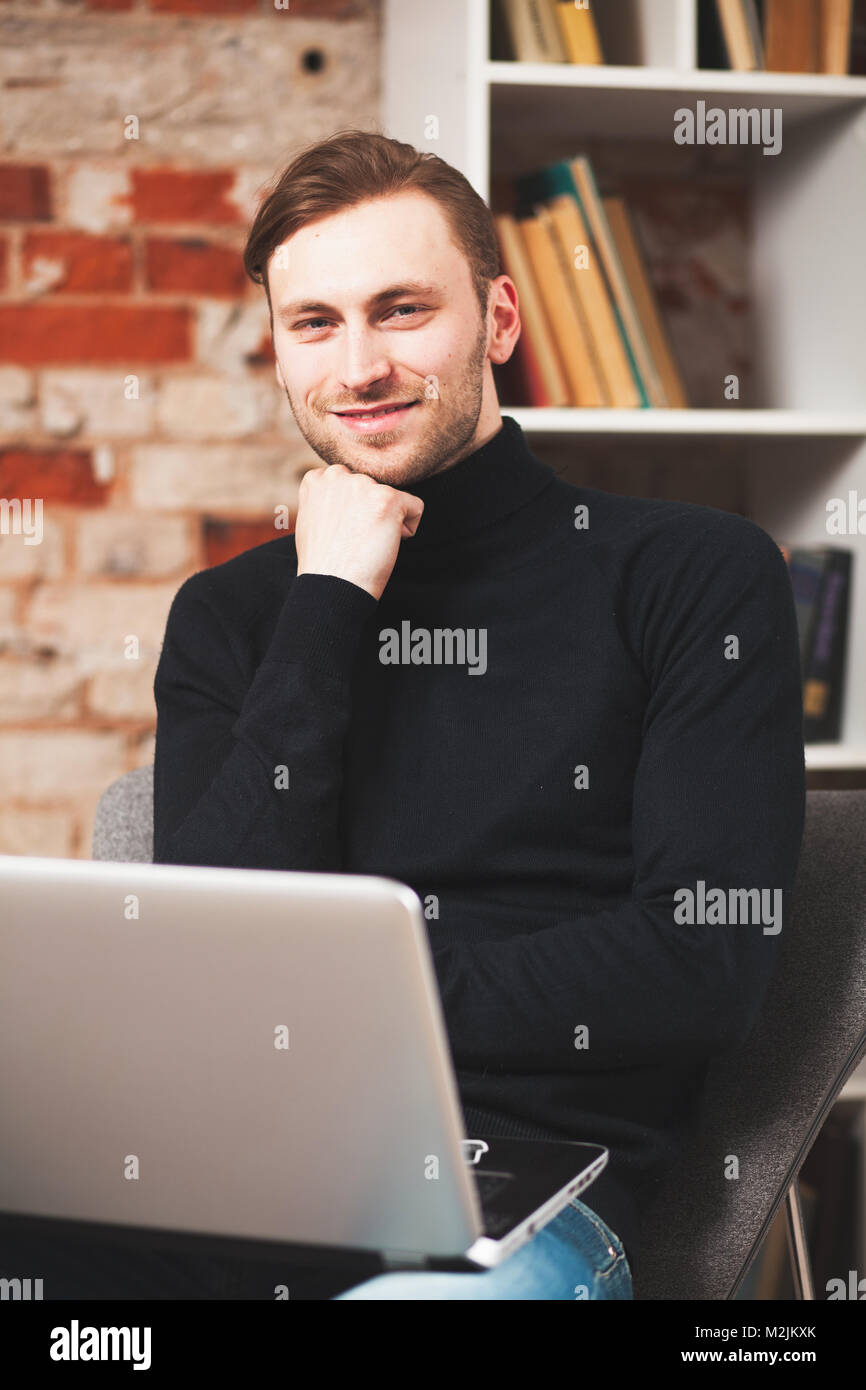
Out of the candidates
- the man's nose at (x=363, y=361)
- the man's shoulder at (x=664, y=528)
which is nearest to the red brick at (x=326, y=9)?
the man's nose at (x=363, y=361)

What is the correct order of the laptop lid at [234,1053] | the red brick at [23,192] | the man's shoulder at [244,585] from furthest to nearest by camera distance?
the red brick at [23,192] → the man's shoulder at [244,585] → the laptop lid at [234,1053]

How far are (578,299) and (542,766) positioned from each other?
747mm

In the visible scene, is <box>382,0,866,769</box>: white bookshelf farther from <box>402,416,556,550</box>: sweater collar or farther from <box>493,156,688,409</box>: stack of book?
<box>402,416,556,550</box>: sweater collar

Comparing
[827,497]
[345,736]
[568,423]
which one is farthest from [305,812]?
[827,497]

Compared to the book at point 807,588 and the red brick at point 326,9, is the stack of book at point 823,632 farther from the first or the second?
the red brick at point 326,9

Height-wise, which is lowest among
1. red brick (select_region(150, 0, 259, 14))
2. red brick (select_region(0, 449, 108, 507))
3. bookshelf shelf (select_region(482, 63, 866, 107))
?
red brick (select_region(0, 449, 108, 507))

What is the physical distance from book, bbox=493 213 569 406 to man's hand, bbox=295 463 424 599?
1.55 ft

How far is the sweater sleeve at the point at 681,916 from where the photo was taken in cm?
100

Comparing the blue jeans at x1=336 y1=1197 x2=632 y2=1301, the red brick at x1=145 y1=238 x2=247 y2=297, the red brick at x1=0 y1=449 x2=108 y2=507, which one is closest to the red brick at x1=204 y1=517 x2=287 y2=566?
the red brick at x1=0 y1=449 x2=108 y2=507

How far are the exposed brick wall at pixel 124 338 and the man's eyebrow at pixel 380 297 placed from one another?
2.15 ft

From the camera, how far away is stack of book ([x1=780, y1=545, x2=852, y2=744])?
5.72 feet

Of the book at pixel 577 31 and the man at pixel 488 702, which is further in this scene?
the book at pixel 577 31

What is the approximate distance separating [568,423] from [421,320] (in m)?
0.43

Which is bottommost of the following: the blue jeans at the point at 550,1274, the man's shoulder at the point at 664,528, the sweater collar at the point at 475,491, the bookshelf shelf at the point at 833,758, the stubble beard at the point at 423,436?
the blue jeans at the point at 550,1274
